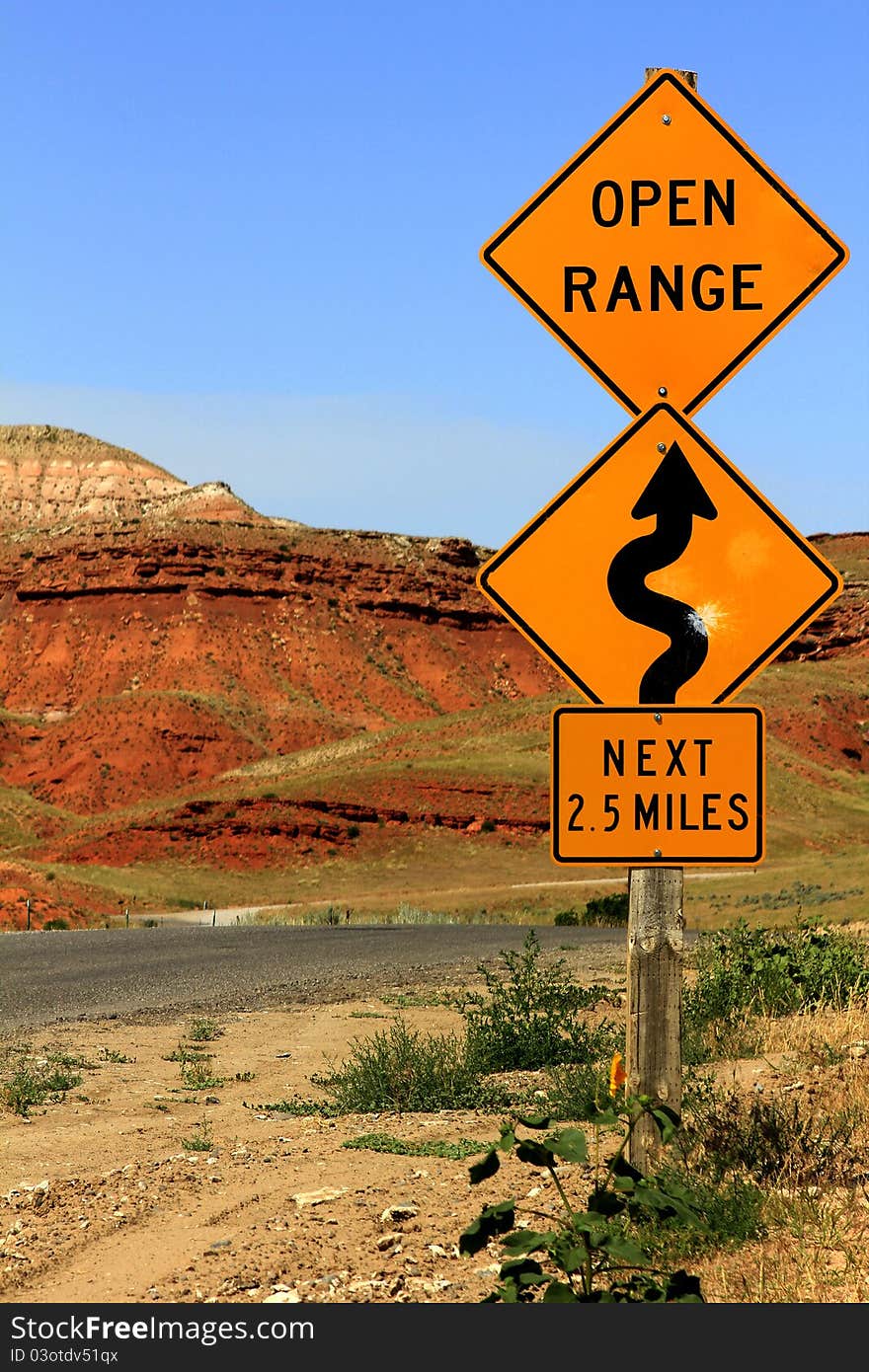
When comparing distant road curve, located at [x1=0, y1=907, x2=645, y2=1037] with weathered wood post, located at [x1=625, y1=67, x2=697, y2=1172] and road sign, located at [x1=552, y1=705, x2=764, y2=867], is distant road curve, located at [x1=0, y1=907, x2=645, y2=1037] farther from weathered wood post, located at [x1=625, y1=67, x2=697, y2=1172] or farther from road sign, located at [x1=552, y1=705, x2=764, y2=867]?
road sign, located at [x1=552, y1=705, x2=764, y2=867]

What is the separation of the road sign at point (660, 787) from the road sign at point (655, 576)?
0.11 metres

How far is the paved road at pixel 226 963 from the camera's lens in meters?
17.4

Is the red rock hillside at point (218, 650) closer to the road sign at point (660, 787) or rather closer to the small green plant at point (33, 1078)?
the small green plant at point (33, 1078)

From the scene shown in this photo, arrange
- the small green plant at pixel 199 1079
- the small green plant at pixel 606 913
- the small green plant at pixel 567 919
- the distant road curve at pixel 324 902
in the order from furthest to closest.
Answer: the distant road curve at pixel 324 902 → the small green plant at pixel 567 919 → the small green plant at pixel 606 913 → the small green plant at pixel 199 1079

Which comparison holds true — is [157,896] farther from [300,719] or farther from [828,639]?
[828,639]

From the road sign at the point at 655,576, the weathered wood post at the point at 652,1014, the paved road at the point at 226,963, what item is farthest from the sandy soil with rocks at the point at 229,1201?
the paved road at the point at 226,963

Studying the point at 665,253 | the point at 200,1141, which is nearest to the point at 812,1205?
the point at 665,253

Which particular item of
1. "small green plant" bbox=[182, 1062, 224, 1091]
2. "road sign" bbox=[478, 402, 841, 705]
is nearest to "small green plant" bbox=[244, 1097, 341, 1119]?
"small green plant" bbox=[182, 1062, 224, 1091]

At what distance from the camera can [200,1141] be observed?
326 inches

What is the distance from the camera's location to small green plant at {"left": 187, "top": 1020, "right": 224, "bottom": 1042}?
45.0 feet

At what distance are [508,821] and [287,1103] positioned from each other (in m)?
50.0

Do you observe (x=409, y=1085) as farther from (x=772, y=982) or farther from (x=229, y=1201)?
(x=772, y=982)

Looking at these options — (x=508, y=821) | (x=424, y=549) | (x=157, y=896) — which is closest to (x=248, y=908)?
(x=157, y=896)

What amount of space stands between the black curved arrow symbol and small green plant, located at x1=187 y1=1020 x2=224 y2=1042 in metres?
9.88
